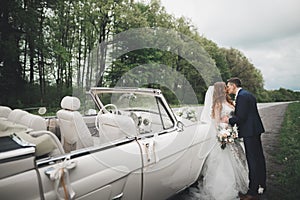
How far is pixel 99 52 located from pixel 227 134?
9.20 m

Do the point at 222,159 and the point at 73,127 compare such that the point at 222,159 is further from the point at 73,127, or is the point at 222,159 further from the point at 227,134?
the point at 73,127

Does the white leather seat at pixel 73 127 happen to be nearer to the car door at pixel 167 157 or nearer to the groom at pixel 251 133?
the car door at pixel 167 157

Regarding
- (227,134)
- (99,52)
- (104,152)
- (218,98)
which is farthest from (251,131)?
(99,52)

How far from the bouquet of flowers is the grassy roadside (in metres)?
0.78

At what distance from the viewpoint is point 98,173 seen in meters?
1.27

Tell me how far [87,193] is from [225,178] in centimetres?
170

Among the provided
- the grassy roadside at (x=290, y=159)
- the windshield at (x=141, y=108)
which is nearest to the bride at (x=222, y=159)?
the grassy roadside at (x=290, y=159)

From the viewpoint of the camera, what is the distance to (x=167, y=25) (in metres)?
12.5

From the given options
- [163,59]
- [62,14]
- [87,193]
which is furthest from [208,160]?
[62,14]

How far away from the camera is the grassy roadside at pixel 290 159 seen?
8.27ft

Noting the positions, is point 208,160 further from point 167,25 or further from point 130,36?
point 167,25

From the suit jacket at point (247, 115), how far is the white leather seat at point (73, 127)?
4.96ft

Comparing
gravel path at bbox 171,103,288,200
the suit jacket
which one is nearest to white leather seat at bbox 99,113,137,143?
gravel path at bbox 171,103,288,200

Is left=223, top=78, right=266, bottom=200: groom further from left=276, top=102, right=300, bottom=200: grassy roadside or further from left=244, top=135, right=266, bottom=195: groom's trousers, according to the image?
left=276, top=102, right=300, bottom=200: grassy roadside
